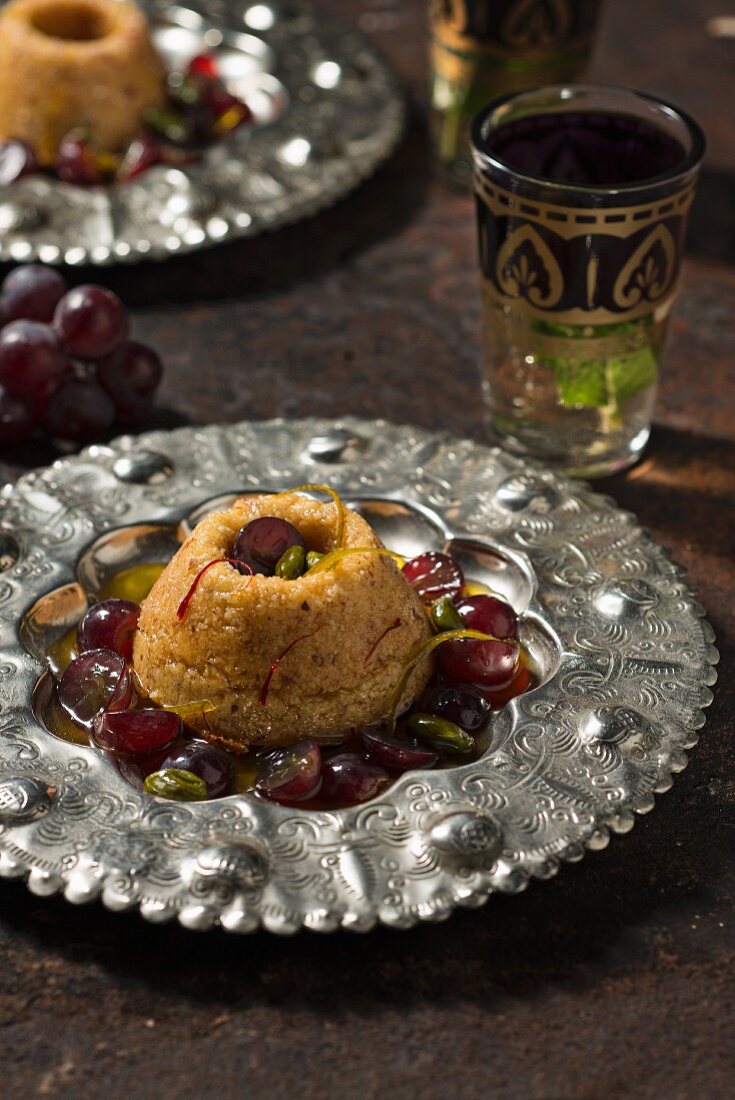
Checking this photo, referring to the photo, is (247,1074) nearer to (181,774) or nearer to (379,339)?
(181,774)

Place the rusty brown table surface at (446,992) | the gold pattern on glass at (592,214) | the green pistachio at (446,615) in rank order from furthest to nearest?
1. the gold pattern on glass at (592,214)
2. the green pistachio at (446,615)
3. the rusty brown table surface at (446,992)

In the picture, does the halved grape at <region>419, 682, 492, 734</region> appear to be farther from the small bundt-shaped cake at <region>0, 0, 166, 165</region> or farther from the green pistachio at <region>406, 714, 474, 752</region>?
the small bundt-shaped cake at <region>0, 0, 166, 165</region>

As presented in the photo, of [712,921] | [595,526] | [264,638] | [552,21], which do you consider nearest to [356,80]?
[552,21]

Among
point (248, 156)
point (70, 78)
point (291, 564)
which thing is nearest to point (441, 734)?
point (291, 564)

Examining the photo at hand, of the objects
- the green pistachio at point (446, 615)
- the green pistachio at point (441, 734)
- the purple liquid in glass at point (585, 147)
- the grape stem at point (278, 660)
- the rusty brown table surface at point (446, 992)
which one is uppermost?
the purple liquid in glass at point (585, 147)

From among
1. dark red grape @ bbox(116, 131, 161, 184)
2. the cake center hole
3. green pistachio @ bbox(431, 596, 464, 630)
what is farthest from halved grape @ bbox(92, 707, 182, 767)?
the cake center hole

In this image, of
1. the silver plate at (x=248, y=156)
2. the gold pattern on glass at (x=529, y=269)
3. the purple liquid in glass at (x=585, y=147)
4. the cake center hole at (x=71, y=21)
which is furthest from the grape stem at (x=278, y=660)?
the cake center hole at (x=71, y=21)

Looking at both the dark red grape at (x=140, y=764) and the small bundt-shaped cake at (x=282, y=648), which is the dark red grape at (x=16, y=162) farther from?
the dark red grape at (x=140, y=764)

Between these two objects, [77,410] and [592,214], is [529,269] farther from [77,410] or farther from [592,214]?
[77,410]
